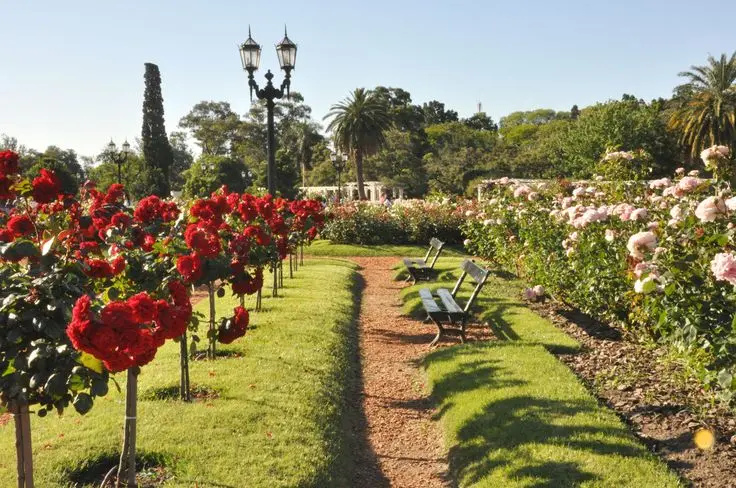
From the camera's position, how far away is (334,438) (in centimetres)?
473

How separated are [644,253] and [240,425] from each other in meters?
3.34

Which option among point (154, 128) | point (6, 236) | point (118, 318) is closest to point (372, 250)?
point (6, 236)

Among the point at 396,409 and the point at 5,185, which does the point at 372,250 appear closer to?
the point at 396,409

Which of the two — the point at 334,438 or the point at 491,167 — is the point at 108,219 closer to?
the point at 334,438

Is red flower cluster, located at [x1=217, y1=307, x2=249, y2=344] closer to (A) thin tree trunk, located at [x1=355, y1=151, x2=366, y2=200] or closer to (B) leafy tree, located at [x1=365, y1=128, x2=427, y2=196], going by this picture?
(A) thin tree trunk, located at [x1=355, y1=151, x2=366, y2=200]

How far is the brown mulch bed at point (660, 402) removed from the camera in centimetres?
403

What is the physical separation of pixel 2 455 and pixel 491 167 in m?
43.2

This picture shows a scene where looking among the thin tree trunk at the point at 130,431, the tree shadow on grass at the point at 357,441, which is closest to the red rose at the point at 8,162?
the thin tree trunk at the point at 130,431

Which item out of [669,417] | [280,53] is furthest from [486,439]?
[280,53]

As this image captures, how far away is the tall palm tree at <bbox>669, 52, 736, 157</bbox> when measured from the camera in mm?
31484

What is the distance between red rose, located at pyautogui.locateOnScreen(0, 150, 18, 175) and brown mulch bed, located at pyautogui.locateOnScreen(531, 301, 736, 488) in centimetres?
448

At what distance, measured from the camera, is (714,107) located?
31500 millimetres

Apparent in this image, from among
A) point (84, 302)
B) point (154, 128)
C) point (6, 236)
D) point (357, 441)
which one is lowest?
point (357, 441)

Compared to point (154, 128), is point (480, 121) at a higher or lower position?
higher
